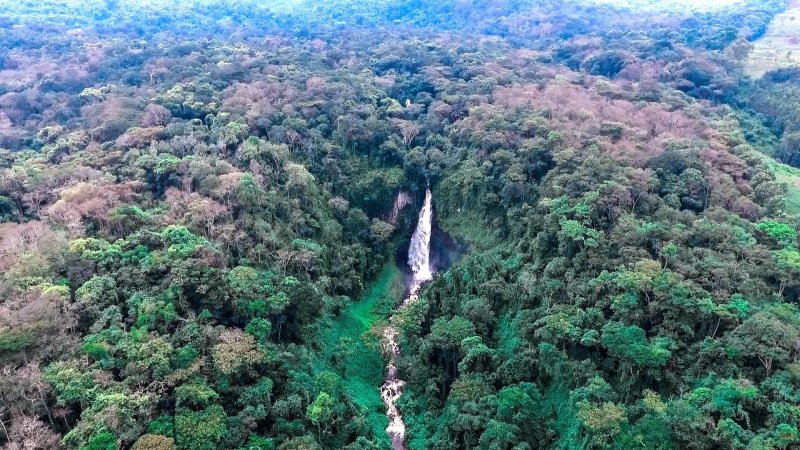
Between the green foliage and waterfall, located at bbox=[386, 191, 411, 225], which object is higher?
the green foliage

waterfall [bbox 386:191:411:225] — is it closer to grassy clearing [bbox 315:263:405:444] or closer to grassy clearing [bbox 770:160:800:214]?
grassy clearing [bbox 315:263:405:444]

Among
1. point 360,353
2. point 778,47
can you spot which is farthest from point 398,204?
point 778,47

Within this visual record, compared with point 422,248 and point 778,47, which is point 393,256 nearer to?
point 422,248

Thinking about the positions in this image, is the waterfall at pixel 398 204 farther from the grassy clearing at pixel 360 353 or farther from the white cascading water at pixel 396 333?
the grassy clearing at pixel 360 353

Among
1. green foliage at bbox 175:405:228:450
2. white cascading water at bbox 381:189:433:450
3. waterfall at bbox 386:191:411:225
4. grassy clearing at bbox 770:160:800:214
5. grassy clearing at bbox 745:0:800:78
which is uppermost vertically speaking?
grassy clearing at bbox 745:0:800:78

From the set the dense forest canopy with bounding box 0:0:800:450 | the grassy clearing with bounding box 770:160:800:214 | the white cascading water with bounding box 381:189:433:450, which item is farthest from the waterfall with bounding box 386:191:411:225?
the grassy clearing with bounding box 770:160:800:214

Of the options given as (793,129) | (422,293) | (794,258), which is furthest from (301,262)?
(793,129)
